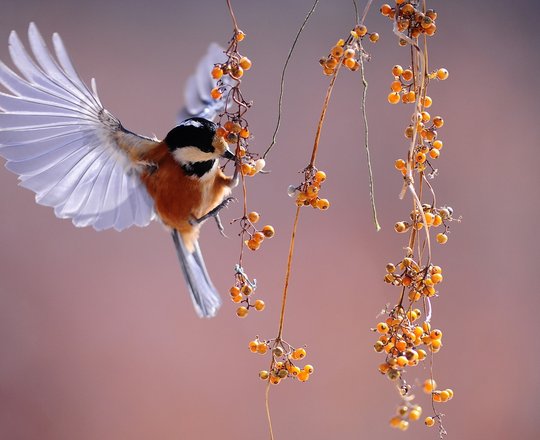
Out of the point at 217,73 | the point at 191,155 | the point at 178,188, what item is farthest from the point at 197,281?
the point at 217,73

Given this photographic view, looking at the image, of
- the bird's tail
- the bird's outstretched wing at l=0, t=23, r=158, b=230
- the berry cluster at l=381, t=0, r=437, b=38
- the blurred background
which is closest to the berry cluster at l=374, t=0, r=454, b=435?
the berry cluster at l=381, t=0, r=437, b=38

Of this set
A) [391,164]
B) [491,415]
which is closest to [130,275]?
[391,164]

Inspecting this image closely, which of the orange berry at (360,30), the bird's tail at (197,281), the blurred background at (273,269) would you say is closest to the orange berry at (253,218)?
the orange berry at (360,30)

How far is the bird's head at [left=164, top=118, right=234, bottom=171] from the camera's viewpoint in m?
1.13

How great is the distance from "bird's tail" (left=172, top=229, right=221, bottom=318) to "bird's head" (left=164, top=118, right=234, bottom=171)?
257 mm

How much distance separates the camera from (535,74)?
2514mm

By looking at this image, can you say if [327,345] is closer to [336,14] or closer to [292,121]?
[292,121]

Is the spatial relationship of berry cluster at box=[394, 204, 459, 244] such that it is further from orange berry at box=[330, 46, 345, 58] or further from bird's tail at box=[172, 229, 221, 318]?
bird's tail at box=[172, 229, 221, 318]

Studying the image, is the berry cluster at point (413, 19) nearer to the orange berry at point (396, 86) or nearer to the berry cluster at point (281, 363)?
the orange berry at point (396, 86)

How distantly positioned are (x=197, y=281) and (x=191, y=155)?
324mm

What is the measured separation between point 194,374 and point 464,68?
144cm

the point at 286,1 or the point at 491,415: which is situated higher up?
the point at 286,1

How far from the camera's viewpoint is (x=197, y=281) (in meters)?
1.46

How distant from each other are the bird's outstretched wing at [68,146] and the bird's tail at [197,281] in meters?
0.11
